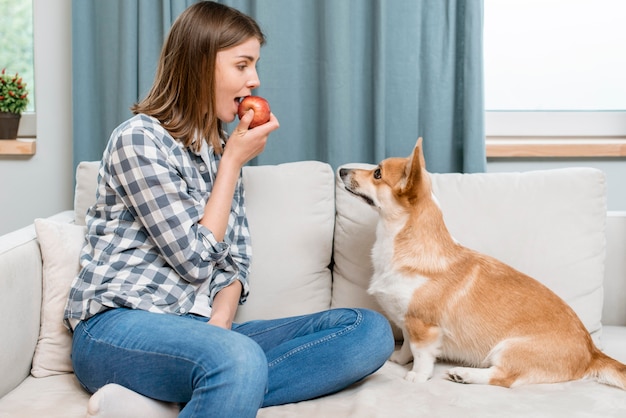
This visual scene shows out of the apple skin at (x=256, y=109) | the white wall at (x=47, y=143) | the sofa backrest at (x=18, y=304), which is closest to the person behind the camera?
the sofa backrest at (x=18, y=304)

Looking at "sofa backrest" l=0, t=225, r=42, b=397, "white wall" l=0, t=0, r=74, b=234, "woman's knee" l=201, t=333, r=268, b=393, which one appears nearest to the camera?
"woman's knee" l=201, t=333, r=268, b=393

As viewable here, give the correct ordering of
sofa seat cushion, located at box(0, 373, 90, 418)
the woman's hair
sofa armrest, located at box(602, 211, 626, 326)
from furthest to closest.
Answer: sofa armrest, located at box(602, 211, 626, 326), the woman's hair, sofa seat cushion, located at box(0, 373, 90, 418)

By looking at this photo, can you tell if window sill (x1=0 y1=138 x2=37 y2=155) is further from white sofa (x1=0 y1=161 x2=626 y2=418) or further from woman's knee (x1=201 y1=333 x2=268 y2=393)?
woman's knee (x1=201 y1=333 x2=268 y2=393)

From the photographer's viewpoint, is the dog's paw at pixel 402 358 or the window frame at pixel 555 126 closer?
the dog's paw at pixel 402 358

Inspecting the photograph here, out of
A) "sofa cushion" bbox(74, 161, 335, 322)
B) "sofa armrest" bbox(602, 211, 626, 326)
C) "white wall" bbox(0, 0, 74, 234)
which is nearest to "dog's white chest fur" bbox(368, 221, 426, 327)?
"sofa cushion" bbox(74, 161, 335, 322)

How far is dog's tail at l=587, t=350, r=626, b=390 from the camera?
70.5 inches

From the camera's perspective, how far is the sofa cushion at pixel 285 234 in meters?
2.12

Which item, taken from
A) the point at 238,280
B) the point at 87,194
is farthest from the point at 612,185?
the point at 87,194

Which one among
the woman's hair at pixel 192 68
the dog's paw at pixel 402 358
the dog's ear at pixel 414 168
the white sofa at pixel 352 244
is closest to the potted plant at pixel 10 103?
the white sofa at pixel 352 244

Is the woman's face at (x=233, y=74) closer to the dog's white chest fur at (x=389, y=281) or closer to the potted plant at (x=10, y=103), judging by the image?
the dog's white chest fur at (x=389, y=281)

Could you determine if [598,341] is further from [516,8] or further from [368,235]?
[516,8]

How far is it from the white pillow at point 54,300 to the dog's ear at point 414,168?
0.85 m

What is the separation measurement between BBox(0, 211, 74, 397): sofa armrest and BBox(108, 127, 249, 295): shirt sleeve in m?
0.30

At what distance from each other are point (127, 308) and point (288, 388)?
1.35 feet
